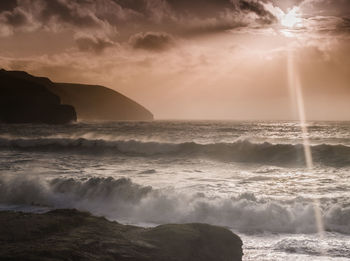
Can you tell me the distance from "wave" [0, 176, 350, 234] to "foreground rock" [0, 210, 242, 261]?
142 inches

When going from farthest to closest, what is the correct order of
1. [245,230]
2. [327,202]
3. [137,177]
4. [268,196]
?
1. [137,177]
2. [268,196]
3. [327,202]
4. [245,230]

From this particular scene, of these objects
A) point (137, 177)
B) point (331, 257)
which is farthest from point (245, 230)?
point (137, 177)

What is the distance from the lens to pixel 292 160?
71.7 feet

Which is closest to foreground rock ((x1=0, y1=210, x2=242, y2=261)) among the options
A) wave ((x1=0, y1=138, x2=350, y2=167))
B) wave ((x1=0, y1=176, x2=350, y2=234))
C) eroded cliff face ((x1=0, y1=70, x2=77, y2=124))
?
wave ((x1=0, y1=176, x2=350, y2=234))

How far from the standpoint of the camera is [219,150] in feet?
84.2

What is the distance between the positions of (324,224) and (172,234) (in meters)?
5.48

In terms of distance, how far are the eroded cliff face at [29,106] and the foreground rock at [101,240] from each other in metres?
104

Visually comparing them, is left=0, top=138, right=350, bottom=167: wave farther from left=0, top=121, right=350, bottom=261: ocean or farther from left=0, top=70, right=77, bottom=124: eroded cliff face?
left=0, top=70, right=77, bottom=124: eroded cliff face

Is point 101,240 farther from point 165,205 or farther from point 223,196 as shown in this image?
point 223,196

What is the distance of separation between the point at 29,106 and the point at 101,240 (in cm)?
11064

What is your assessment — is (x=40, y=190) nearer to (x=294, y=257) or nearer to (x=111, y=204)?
(x=111, y=204)

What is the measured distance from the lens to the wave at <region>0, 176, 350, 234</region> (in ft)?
31.2

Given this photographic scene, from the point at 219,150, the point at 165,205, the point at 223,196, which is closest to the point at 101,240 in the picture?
the point at 165,205

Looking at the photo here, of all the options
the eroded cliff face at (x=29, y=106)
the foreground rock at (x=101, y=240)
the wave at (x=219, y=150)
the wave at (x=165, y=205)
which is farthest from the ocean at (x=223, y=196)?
the eroded cliff face at (x=29, y=106)
